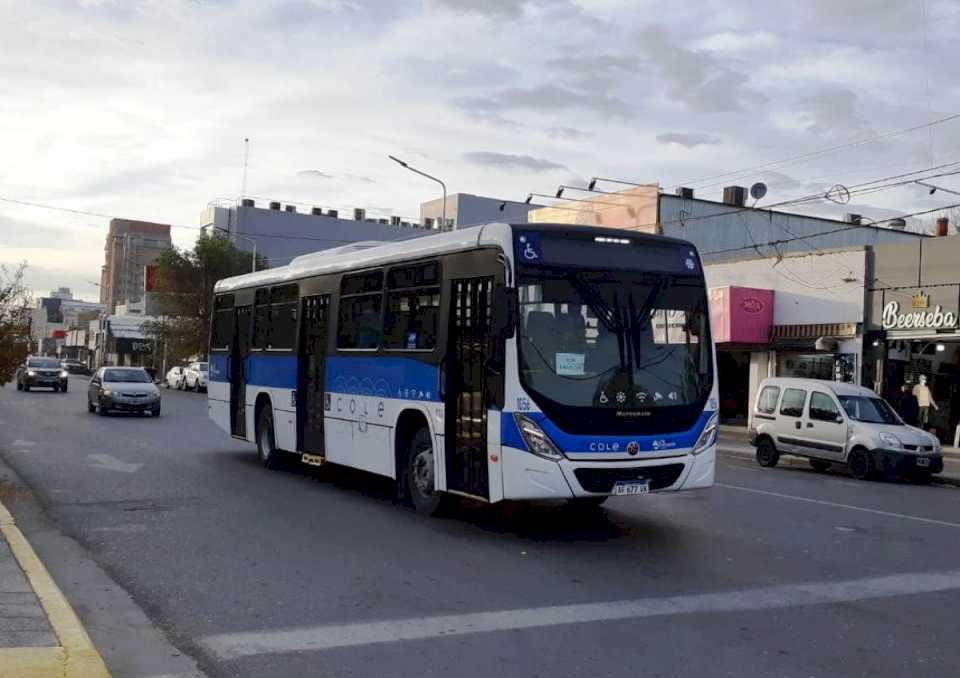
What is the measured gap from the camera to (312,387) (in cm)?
1488

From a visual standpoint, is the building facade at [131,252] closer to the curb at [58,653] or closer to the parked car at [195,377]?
the parked car at [195,377]

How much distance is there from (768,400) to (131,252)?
168273 millimetres

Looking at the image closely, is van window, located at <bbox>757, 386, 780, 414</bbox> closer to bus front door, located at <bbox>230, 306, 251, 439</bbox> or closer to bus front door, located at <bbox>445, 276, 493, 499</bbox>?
bus front door, located at <bbox>230, 306, 251, 439</bbox>

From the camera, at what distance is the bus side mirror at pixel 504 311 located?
9.98 meters

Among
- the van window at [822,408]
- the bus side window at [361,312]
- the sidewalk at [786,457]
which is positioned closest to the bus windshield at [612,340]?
the bus side window at [361,312]

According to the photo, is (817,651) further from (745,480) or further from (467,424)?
(745,480)

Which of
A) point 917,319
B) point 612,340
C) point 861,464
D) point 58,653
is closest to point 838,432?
point 861,464

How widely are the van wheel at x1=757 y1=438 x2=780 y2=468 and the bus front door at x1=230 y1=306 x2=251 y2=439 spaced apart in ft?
35.4

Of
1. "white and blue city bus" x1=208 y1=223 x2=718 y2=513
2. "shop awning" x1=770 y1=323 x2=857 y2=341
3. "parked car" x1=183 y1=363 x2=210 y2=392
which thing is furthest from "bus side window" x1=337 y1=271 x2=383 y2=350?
"parked car" x1=183 y1=363 x2=210 y2=392

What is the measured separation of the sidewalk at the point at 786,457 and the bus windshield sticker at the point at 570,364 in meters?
13.1

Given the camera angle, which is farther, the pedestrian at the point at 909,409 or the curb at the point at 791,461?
the pedestrian at the point at 909,409

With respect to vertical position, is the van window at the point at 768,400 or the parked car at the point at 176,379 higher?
the van window at the point at 768,400

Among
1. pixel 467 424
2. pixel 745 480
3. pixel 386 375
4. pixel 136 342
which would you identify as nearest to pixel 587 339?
pixel 467 424

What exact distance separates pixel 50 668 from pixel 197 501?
723cm
